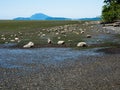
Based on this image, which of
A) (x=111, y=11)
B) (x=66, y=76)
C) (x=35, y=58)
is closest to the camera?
(x=66, y=76)

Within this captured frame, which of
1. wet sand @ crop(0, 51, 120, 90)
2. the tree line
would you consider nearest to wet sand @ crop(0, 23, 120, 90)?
wet sand @ crop(0, 51, 120, 90)

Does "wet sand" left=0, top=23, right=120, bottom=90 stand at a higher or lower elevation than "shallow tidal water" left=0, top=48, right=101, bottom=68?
higher

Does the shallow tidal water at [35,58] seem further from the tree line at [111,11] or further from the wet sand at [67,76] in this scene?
the tree line at [111,11]

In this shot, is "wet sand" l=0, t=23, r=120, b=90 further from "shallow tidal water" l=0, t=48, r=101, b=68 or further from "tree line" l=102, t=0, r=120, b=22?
"tree line" l=102, t=0, r=120, b=22

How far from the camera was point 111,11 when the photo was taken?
8125cm

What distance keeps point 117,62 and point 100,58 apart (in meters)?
2.36

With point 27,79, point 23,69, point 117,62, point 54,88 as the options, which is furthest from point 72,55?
point 54,88

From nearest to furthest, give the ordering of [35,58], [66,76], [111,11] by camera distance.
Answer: [66,76] → [35,58] → [111,11]

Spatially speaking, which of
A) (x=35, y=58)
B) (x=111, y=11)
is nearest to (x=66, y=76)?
(x=35, y=58)

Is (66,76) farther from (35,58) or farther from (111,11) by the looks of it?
(111,11)

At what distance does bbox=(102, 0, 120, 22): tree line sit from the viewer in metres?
→ 80.4

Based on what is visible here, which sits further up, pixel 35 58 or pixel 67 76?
pixel 67 76

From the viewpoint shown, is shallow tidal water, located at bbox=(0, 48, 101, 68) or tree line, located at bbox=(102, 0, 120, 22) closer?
shallow tidal water, located at bbox=(0, 48, 101, 68)

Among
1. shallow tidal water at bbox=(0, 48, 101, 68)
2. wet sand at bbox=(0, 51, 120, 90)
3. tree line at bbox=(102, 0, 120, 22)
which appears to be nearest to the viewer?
wet sand at bbox=(0, 51, 120, 90)
